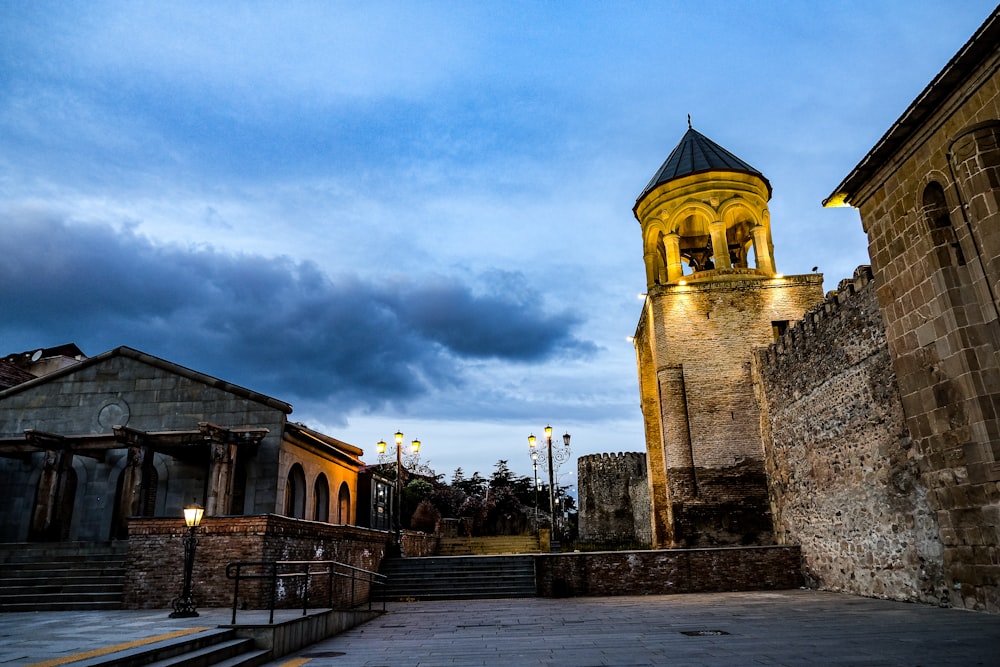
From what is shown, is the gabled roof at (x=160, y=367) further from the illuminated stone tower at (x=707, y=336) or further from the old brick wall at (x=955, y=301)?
the old brick wall at (x=955, y=301)

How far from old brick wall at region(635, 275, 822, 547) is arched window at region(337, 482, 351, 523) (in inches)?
458

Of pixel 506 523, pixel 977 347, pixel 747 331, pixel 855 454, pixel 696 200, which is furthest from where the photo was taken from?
pixel 506 523

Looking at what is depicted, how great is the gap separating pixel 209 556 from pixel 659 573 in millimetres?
10505

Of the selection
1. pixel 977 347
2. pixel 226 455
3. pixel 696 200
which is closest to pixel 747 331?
pixel 696 200

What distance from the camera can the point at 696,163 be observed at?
82.5 ft

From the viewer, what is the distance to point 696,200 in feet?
80.1

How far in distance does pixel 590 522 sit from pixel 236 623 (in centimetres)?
2944

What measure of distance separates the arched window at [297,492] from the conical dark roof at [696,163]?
17058 mm

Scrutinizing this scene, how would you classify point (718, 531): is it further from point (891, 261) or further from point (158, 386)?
point (158, 386)

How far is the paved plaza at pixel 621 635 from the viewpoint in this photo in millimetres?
6352

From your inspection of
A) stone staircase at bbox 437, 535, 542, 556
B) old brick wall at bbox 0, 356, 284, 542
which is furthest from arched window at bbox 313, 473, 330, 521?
stone staircase at bbox 437, 535, 542, 556

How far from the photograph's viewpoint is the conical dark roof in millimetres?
24750

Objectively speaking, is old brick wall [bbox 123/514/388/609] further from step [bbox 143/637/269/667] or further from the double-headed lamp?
step [bbox 143/637/269/667]

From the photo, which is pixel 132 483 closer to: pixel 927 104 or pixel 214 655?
pixel 214 655
